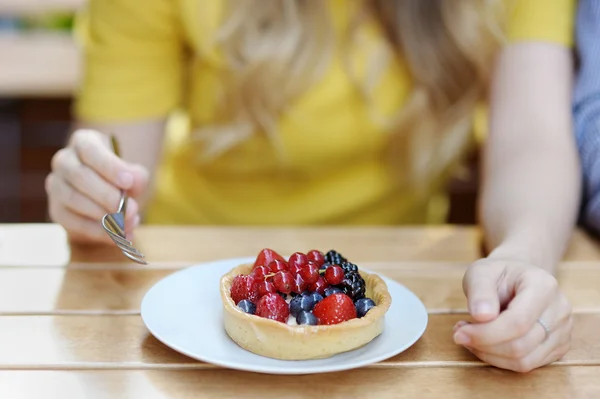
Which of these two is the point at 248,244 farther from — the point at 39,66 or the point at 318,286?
the point at 39,66

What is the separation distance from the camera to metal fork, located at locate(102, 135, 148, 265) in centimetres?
91

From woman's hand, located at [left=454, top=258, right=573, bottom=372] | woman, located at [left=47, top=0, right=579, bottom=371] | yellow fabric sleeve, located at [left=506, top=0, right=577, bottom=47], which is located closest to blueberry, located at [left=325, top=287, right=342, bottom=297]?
woman's hand, located at [left=454, top=258, right=573, bottom=372]

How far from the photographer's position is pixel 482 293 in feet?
2.58

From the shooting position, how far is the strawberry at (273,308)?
80cm

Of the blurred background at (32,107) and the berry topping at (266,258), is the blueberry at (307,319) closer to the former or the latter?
the berry topping at (266,258)

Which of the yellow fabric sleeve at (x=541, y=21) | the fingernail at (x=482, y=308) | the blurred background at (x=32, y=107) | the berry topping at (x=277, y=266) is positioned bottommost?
the blurred background at (x=32, y=107)

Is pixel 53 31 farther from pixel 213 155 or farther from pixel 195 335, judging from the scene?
pixel 195 335

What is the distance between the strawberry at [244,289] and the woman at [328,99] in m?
0.48

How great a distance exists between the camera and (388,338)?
2.73 feet

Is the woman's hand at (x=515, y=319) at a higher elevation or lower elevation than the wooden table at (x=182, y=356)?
higher

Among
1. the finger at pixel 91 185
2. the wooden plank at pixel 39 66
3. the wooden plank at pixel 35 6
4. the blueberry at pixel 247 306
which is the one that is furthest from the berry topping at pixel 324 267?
the wooden plank at pixel 35 6

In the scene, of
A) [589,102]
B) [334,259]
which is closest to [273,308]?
[334,259]

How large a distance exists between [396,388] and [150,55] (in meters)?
0.96

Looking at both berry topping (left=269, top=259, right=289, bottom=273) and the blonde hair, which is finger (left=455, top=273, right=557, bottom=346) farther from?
the blonde hair
